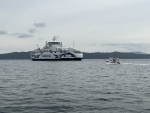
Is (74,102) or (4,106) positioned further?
(74,102)

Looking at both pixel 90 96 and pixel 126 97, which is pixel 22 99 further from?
pixel 126 97

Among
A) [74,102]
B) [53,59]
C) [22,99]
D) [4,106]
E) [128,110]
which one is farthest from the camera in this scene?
[53,59]

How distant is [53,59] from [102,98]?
539 feet

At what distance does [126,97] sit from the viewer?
27.3m

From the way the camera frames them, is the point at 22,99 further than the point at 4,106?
Yes

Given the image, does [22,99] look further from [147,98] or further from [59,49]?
[59,49]

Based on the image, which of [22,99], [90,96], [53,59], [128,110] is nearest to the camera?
[128,110]

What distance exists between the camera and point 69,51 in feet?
627

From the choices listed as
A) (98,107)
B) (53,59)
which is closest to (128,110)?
(98,107)

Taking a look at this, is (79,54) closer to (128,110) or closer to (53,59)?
(53,59)

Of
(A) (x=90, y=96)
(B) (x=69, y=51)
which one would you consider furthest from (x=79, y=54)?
(A) (x=90, y=96)

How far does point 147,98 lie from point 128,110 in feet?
19.7

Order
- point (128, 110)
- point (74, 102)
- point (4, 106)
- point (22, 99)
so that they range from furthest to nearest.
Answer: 1. point (22, 99)
2. point (74, 102)
3. point (4, 106)
4. point (128, 110)

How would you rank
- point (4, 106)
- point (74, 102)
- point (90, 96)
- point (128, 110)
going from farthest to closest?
point (90, 96), point (74, 102), point (4, 106), point (128, 110)
